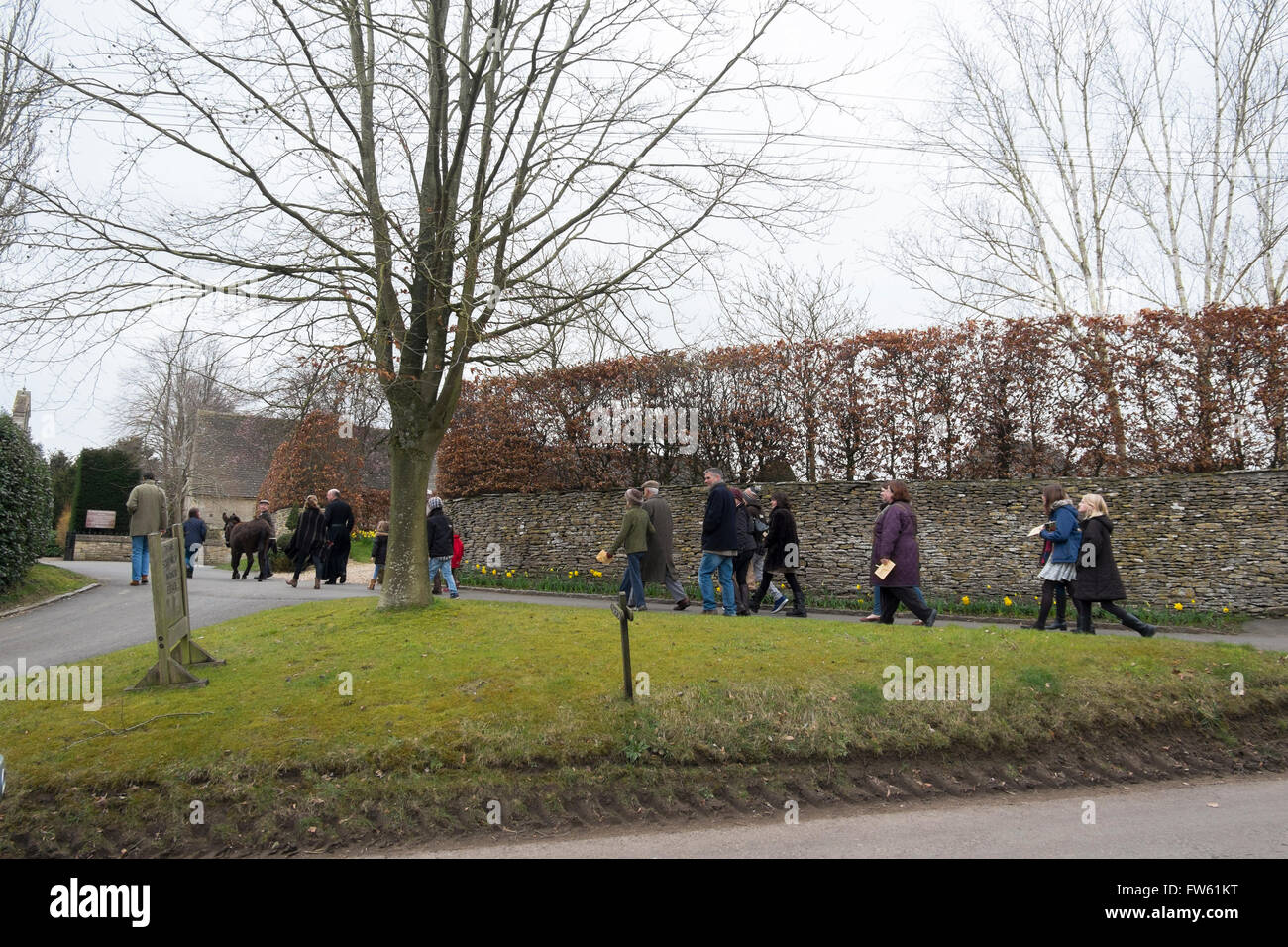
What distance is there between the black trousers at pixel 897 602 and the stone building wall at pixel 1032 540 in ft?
12.7

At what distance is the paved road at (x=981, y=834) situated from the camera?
5.52 meters

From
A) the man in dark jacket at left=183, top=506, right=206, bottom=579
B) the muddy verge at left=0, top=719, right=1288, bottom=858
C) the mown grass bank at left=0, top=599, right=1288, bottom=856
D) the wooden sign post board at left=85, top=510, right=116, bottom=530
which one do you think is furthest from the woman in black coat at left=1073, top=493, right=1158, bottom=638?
the wooden sign post board at left=85, top=510, right=116, bottom=530

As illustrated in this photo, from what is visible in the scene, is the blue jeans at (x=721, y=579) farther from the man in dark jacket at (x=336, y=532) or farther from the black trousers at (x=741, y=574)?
the man in dark jacket at (x=336, y=532)

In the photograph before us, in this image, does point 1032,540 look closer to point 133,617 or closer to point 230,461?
point 133,617

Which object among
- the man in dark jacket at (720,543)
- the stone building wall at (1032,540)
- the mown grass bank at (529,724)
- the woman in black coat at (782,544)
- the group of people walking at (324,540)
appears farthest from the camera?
the group of people walking at (324,540)

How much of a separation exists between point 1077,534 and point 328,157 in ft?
36.0

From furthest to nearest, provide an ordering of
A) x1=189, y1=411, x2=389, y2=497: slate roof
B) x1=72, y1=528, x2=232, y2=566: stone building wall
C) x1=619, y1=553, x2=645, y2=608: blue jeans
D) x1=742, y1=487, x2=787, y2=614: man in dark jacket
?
x1=189, y1=411, x2=389, y2=497: slate roof → x1=72, y1=528, x2=232, y2=566: stone building wall → x1=742, y1=487, x2=787, y2=614: man in dark jacket → x1=619, y1=553, x2=645, y2=608: blue jeans

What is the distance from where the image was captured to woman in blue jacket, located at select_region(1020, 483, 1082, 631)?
1126 centimetres

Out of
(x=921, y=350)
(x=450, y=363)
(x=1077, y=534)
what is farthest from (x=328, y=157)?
Result: (x=921, y=350)

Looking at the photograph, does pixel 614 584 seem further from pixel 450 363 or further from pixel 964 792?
pixel 964 792

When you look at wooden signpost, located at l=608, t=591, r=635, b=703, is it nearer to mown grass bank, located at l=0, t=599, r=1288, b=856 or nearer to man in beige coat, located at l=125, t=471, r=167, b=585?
Result: mown grass bank, located at l=0, t=599, r=1288, b=856

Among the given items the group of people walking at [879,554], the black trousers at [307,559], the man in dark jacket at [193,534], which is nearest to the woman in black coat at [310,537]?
the black trousers at [307,559]

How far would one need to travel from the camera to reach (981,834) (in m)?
5.85

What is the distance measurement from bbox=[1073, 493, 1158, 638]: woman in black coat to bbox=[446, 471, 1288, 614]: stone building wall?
15.9 feet
